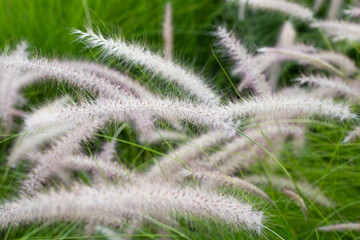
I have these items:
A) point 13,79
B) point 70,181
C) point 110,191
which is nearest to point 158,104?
point 110,191

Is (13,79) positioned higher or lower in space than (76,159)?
higher

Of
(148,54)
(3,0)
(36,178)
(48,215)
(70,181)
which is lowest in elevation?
(70,181)

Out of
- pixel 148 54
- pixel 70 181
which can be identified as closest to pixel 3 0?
pixel 70 181

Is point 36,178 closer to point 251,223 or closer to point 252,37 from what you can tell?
point 251,223

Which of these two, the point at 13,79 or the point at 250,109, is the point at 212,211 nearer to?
the point at 250,109

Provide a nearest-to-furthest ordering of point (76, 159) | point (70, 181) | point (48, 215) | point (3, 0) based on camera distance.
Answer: point (48, 215), point (76, 159), point (70, 181), point (3, 0)

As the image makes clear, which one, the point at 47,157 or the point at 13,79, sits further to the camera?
the point at 13,79

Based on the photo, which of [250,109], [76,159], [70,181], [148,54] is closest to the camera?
[250,109]
